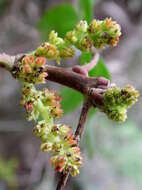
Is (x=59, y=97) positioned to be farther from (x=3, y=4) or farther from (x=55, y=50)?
(x=3, y=4)

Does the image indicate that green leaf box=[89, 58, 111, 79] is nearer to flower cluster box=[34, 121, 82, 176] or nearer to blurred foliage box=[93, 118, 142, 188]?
flower cluster box=[34, 121, 82, 176]

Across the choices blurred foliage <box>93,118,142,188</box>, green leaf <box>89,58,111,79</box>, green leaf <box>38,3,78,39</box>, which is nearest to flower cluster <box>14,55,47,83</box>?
green leaf <box>89,58,111,79</box>

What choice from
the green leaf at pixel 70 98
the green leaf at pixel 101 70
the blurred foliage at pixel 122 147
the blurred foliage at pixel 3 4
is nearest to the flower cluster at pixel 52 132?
the green leaf at pixel 101 70

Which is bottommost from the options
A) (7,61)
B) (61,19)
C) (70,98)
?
(7,61)

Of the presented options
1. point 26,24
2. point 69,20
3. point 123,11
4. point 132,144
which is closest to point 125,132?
point 132,144

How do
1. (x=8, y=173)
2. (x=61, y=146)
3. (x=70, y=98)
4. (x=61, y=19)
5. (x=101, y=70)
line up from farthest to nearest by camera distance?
1. (x=8, y=173)
2. (x=61, y=19)
3. (x=70, y=98)
4. (x=101, y=70)
5. (x=61, y=146)

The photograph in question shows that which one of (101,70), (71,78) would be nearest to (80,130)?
(71,78)
